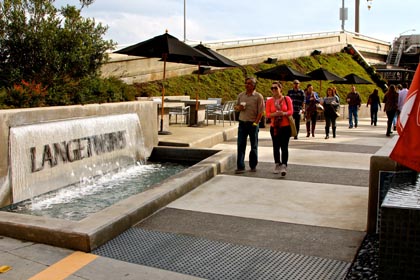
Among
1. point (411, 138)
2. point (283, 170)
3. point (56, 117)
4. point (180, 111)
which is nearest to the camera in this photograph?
point (411, 138)

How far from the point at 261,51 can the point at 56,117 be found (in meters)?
31.7

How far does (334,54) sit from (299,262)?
148 feet

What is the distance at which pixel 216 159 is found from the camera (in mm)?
8547

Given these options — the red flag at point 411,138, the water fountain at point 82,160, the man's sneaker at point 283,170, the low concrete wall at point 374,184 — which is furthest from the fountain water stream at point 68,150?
the red flag at point 411,138

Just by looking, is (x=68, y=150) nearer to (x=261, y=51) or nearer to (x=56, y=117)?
(x=56, y=117)

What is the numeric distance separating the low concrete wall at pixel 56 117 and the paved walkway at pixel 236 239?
1.97 meters

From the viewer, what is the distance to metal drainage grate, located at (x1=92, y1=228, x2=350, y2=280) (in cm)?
401

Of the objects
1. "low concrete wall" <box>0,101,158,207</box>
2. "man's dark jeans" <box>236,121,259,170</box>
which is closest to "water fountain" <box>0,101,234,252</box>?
"low concrete wall" <box>0,101,158,207</box>

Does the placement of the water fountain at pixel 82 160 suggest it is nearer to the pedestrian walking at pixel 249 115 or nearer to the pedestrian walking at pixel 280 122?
the pedestrian walking at pixel 249 115

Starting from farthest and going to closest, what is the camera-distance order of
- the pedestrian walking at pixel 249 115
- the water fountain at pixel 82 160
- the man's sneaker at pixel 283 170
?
the pedestrian walking at pixel 249 115 → the man's sneaker at pixel 283 170 → the water fountain at pixel 82 160

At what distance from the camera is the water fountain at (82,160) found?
474 cm

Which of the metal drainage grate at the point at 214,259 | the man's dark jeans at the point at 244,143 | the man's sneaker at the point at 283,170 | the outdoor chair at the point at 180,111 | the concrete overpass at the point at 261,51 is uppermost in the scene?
the concrete overpass at the point at 261,51

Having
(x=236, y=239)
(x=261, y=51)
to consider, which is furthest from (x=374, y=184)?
(x=261, y=51)

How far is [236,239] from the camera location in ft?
16.0
